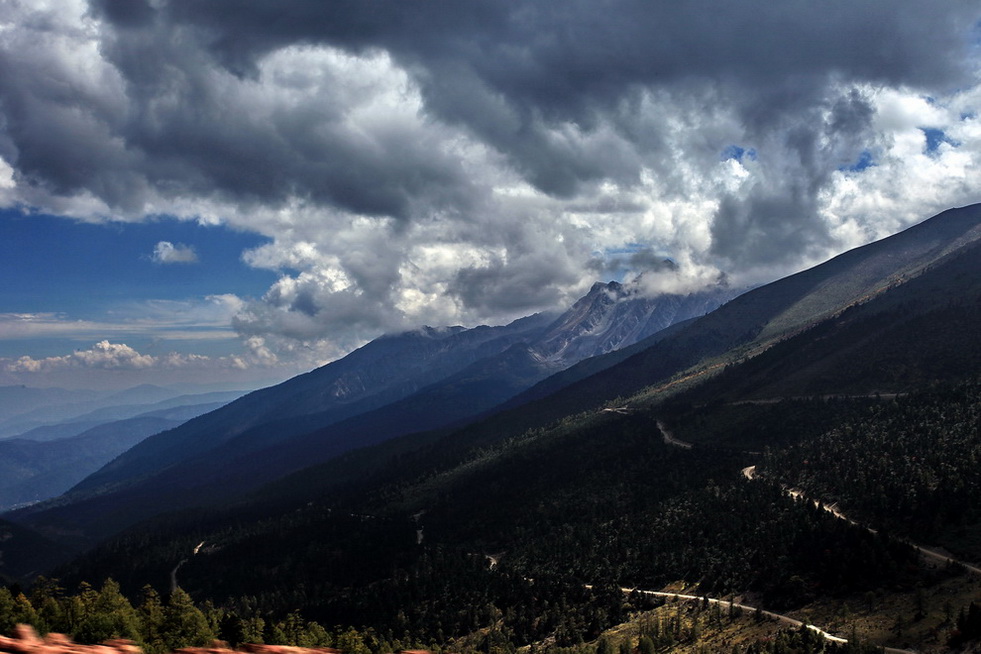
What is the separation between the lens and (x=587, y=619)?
486ft

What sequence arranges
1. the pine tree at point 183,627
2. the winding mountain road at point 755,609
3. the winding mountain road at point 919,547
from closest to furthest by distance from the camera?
the pine tree at point 183,627
the winding mountain road at point 755,609
the winding mountain road at point 919,547

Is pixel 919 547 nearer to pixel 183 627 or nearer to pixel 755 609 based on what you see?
pixel 755 609

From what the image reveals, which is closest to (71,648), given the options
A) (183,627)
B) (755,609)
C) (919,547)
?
(183,627)

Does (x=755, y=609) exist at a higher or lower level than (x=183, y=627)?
lower

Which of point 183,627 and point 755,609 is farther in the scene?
point 755,609

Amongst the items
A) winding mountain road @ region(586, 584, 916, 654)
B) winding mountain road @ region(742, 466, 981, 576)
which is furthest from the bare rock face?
winding mountain road @ region(742, 466, 981, 576)

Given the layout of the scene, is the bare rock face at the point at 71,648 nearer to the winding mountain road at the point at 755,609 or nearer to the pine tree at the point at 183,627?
the pine tree at the point at 183,627

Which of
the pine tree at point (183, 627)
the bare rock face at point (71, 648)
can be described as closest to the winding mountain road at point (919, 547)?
the bare rock face at point (71, 648)

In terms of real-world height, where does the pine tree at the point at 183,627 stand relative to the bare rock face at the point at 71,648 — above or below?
below

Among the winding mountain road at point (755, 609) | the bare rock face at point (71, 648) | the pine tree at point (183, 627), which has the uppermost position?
the bare rock face at point (71, 648)

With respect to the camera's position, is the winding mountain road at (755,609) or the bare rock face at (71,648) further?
the winding mountain road at (755,609)

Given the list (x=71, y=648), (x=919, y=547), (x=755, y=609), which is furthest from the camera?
(x=919, y=547)

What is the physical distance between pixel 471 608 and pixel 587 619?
3523cm

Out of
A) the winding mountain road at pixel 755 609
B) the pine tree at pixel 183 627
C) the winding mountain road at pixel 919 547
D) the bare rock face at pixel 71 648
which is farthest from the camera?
the winding mountain road at pixel 919 547
